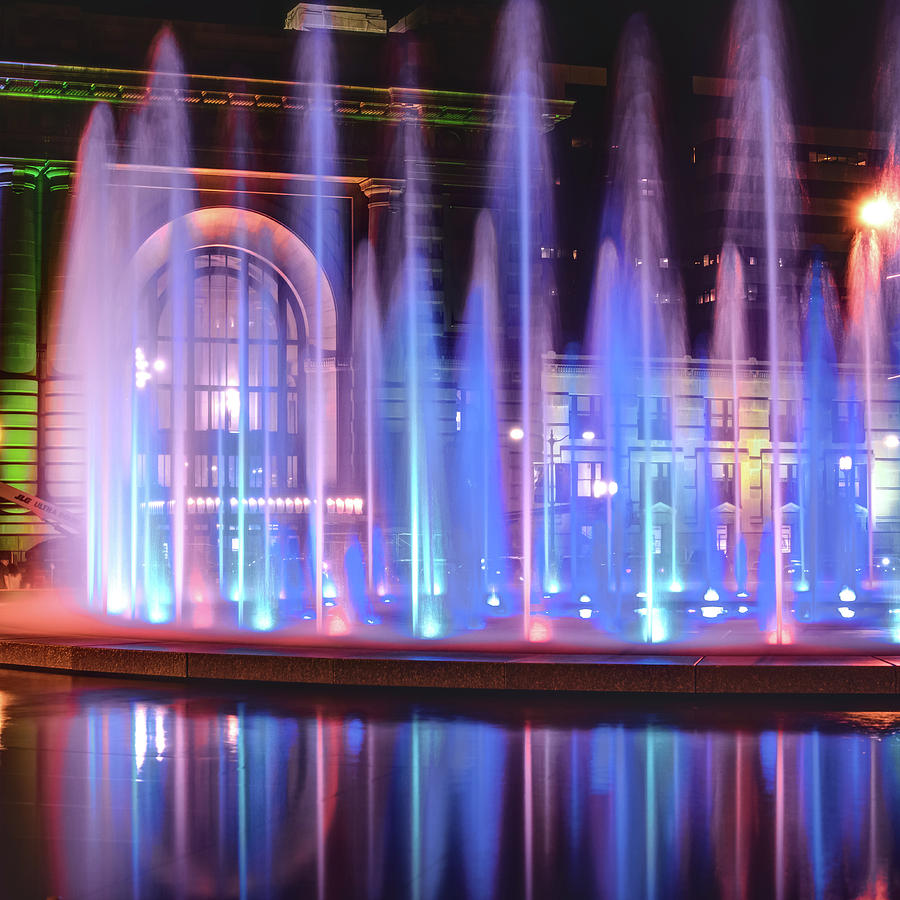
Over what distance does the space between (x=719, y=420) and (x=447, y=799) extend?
53.6m

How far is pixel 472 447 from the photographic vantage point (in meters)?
49.6

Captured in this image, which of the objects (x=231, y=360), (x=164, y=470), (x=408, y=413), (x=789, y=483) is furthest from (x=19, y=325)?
(x=789, y=483)

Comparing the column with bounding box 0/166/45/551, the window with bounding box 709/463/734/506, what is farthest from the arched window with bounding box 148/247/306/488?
the window with bounding box 709/463/734/506

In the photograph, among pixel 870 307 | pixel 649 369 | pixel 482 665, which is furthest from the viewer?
pixel 870 307

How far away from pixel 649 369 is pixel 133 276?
23.6 meters

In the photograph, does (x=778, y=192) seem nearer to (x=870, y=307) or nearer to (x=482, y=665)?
(x=870, y=307)

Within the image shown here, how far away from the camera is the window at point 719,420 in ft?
200

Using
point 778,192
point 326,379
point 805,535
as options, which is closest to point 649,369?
point 805,535

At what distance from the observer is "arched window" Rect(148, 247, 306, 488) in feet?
160

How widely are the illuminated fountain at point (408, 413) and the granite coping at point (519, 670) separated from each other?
5392 millimetres

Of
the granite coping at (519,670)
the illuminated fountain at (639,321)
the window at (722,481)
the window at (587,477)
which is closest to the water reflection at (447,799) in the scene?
the granite coping at (519,670)

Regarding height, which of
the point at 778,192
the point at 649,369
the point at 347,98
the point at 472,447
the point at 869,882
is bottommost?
the point at 869,882

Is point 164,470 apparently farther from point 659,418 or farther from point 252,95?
point 659,418

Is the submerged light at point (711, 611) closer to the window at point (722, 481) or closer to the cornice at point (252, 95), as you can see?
the cornice at point (252, 95)
